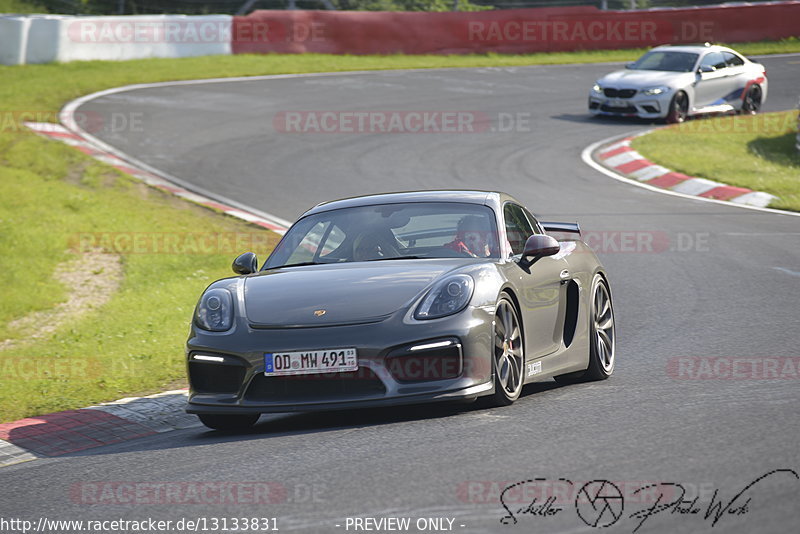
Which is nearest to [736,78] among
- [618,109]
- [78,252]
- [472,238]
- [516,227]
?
[618,109]

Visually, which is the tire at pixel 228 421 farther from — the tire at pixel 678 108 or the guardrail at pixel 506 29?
the guardrail at pixel 506 29

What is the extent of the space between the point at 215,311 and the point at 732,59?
20.5 m

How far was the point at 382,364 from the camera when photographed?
6.11 m

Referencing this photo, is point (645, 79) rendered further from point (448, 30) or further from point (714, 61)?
point (448, 30)

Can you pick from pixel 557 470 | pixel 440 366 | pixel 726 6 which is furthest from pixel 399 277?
pixel 726 6

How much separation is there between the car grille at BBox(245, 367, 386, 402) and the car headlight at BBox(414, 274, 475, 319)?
0.42m

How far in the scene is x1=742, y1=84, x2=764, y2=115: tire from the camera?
25.0m

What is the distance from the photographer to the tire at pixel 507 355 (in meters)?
6.43

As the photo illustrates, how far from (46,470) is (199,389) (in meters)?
0.94

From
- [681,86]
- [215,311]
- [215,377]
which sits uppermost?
[215,311]

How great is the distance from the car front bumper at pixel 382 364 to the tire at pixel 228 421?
39cm

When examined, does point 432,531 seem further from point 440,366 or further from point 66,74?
point 66,74

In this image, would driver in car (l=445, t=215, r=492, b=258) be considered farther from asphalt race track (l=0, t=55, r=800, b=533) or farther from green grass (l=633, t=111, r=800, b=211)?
green grass (l=633, t=111, r=800, b=211)

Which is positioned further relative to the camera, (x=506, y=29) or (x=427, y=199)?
(x=506, y=29)
